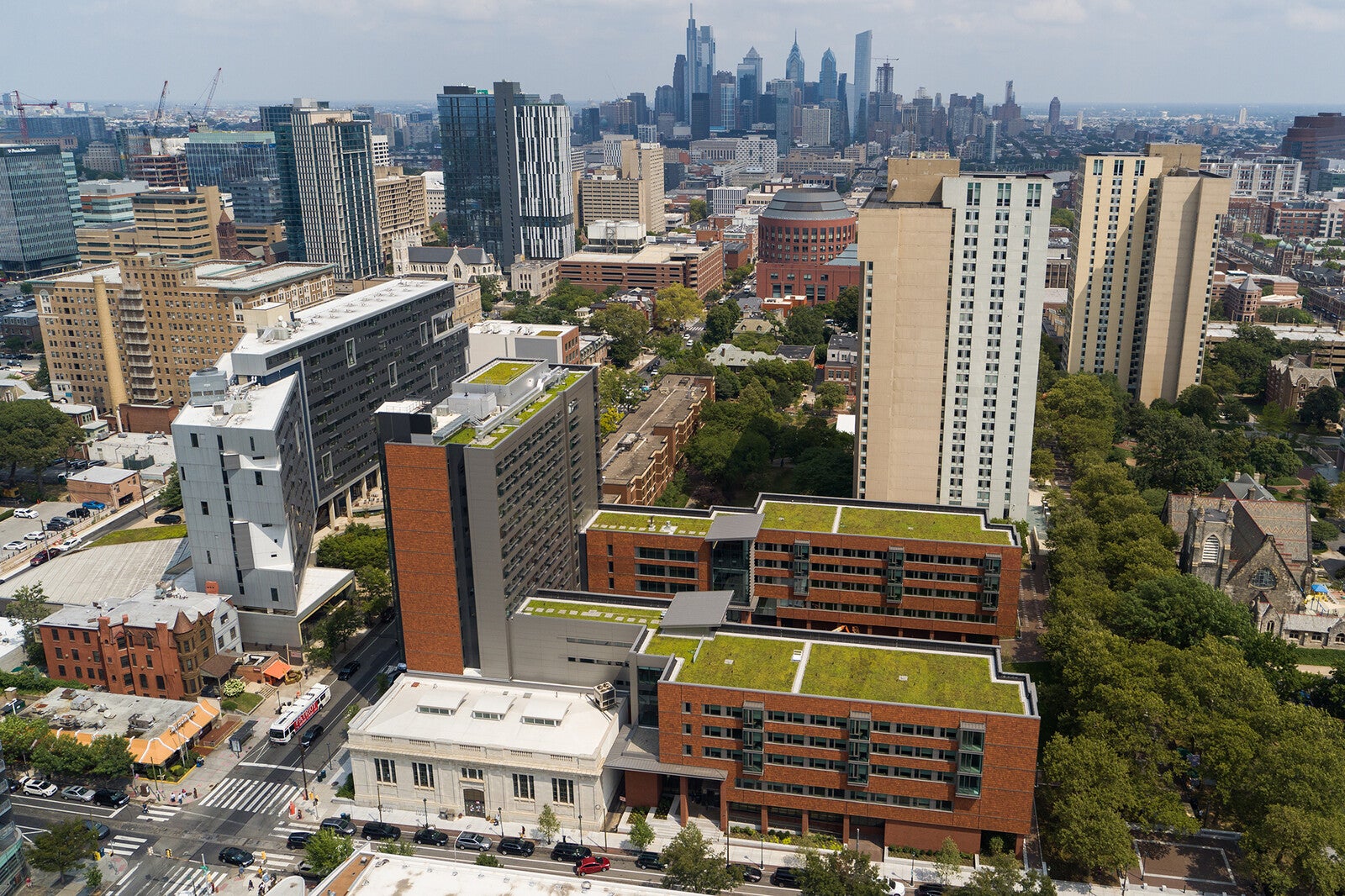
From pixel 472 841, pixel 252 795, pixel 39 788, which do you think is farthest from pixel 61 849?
pixel 472 841

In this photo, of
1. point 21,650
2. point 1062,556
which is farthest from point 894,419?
point 21,650

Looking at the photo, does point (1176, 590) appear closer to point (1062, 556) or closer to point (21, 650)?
point (1062, 556)

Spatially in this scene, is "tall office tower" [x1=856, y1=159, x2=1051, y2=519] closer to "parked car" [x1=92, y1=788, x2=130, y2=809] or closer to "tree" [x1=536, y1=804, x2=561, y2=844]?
"tree" [x1=536, y1=804, x2=561, y2=844]

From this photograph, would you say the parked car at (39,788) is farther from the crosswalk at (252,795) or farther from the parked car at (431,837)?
the parked car at (431,837)

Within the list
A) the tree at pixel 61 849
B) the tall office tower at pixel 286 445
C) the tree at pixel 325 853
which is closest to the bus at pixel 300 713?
the tall office tower at pixel 286 445

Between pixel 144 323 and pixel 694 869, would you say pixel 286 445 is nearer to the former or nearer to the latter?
pixel 694 869

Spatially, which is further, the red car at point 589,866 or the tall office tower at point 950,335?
the tall office tower at point 950,335
